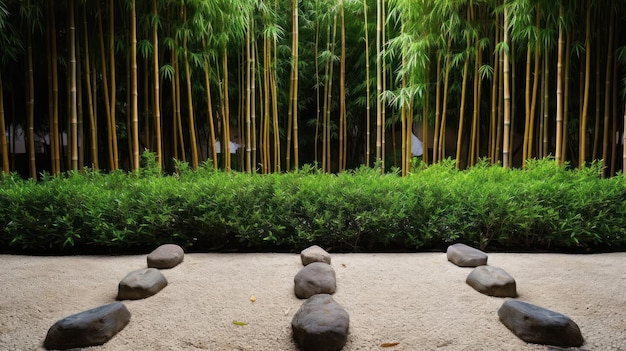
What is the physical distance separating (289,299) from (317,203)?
0.89m

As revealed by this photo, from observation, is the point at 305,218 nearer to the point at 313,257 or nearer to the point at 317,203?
the point at 317,203

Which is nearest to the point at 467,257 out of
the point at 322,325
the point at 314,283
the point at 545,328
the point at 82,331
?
the point at 545,328

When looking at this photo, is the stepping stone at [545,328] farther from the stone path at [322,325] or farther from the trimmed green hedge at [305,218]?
the trimmed green hedge at [305,218]

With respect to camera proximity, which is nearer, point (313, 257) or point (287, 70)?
point (313, 257)

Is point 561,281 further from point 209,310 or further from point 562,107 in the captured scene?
point 562,107

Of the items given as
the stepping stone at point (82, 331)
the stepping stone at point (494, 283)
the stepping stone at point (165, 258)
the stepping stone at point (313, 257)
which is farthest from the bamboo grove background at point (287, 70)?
the stepping stone at point (82, 331)

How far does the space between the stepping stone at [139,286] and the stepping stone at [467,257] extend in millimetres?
1505

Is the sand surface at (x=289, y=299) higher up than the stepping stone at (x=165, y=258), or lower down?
lower down

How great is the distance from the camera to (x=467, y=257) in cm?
209

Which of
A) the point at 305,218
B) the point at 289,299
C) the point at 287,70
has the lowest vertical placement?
the point at 289,299

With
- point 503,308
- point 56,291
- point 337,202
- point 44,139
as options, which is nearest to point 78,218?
point 56,291

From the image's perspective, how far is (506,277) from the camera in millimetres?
1712

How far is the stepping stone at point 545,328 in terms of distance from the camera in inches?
51.3

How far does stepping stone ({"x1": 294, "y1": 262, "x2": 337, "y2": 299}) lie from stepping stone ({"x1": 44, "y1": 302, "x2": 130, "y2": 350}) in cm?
72
